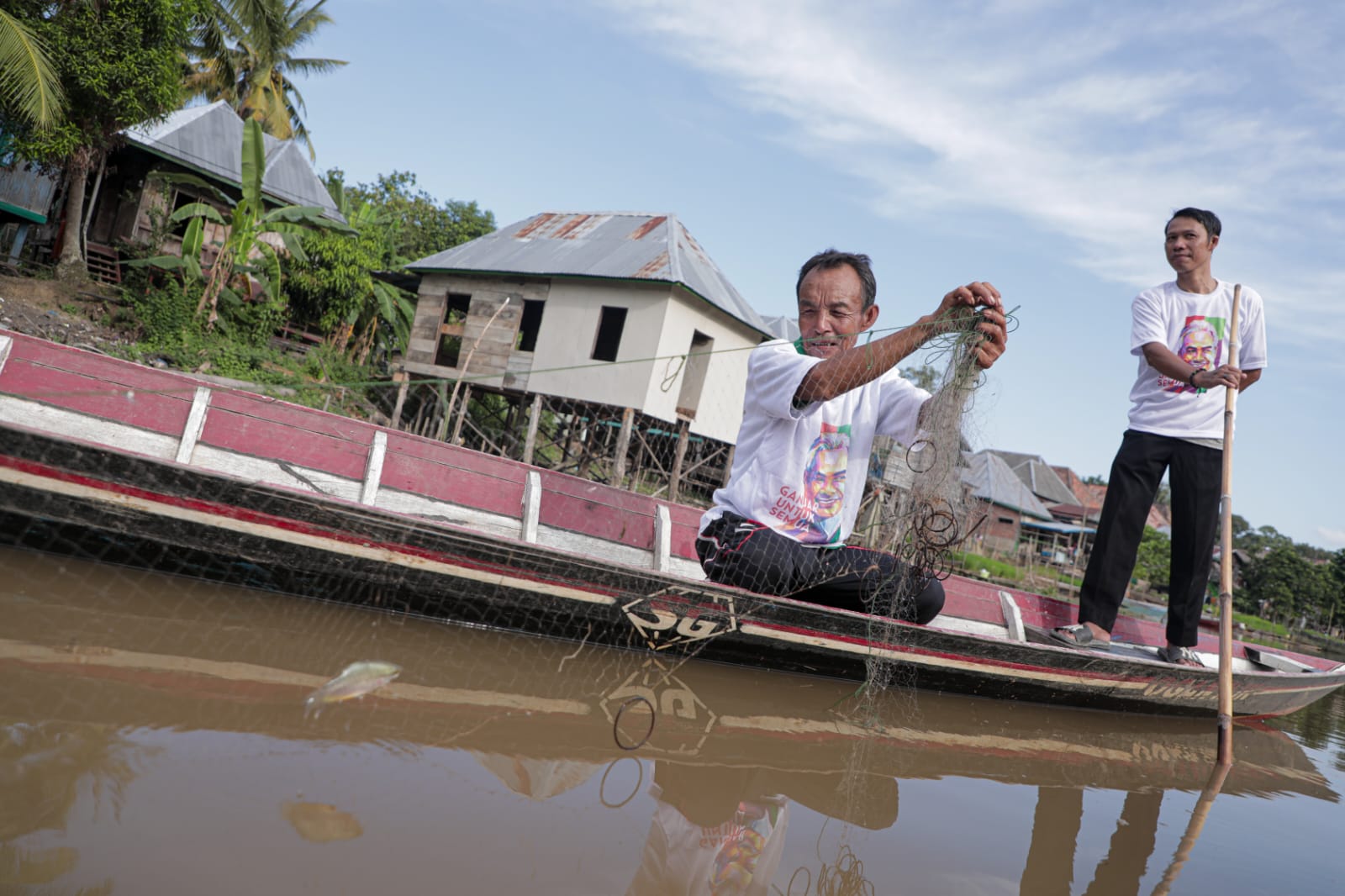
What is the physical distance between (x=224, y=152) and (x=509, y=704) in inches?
699

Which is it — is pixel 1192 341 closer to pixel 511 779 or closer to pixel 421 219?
pixel 511 779

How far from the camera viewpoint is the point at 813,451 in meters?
3.06

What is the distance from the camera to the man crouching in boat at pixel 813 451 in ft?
9.44

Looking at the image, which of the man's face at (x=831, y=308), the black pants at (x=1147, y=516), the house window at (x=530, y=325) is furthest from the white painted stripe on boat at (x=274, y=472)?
the house window at (x=530, y=325)

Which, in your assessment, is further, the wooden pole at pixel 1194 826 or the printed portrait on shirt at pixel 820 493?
the printed portrait on shirt at pixel 820 493

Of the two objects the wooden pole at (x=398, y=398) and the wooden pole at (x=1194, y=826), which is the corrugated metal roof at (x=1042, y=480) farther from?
the wooden pole at (x=1194, y=826)

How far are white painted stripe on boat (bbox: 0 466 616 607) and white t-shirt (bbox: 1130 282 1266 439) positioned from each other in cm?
305

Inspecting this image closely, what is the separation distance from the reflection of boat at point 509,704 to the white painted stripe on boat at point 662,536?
3.66ft

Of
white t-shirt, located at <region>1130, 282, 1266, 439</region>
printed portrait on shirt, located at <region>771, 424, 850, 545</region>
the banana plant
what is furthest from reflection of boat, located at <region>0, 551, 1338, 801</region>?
the banana plant

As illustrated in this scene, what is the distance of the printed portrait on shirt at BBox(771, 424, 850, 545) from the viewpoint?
9.97 ft

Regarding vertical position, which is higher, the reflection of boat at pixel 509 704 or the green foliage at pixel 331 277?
the green foliage at pixel 331 277

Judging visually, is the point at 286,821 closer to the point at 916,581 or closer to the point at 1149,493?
the point at 916,581

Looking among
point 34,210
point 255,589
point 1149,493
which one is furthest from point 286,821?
point 34,210

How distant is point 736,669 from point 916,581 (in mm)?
1023
